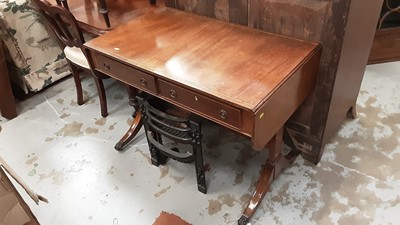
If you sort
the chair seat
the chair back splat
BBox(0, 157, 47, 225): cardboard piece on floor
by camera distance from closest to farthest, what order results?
BBox(0, 157, 47, 225): cardboard piece on floor
the chair back splat
the chair seat

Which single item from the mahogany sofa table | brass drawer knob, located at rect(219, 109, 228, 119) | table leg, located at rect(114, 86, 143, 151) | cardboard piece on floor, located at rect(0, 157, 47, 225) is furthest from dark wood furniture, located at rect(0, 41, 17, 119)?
cardboard piece on floor, located at rect(0, 157, 47, 225)

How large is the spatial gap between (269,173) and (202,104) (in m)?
0.61

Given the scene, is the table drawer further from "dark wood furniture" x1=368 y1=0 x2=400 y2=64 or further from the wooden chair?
"dark wood furniture" x1=368 y1=0 x2=400 y2=64

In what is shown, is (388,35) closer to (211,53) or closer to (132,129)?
(211,53)

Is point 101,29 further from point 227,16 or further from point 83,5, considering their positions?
point 227,16

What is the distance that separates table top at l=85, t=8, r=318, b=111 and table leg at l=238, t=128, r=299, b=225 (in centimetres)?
40

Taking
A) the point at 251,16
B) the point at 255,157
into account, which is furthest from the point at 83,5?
the point at 255,157

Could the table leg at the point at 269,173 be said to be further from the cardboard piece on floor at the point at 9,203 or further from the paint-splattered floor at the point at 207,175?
the cardboard piece on floor at the point at 9,203

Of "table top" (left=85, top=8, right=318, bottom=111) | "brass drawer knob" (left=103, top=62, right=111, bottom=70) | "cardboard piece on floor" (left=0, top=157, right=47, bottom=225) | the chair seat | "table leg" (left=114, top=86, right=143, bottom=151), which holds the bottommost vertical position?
"table leg" (left=114, top=86, right=143, bottom=151)

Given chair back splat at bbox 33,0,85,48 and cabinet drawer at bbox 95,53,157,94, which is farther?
chair back splat at bbox 33,0,85,48

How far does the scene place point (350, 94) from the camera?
5.83ft

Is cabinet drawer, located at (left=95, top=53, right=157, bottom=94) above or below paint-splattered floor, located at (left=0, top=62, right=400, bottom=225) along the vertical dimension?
above

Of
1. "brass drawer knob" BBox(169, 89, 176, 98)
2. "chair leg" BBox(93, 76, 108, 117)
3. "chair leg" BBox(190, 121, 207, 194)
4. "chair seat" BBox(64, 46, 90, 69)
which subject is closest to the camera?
"brass drawer knob" BBox(169, 89, 176, 98)

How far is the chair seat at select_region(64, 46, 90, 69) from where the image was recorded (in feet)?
6.60
